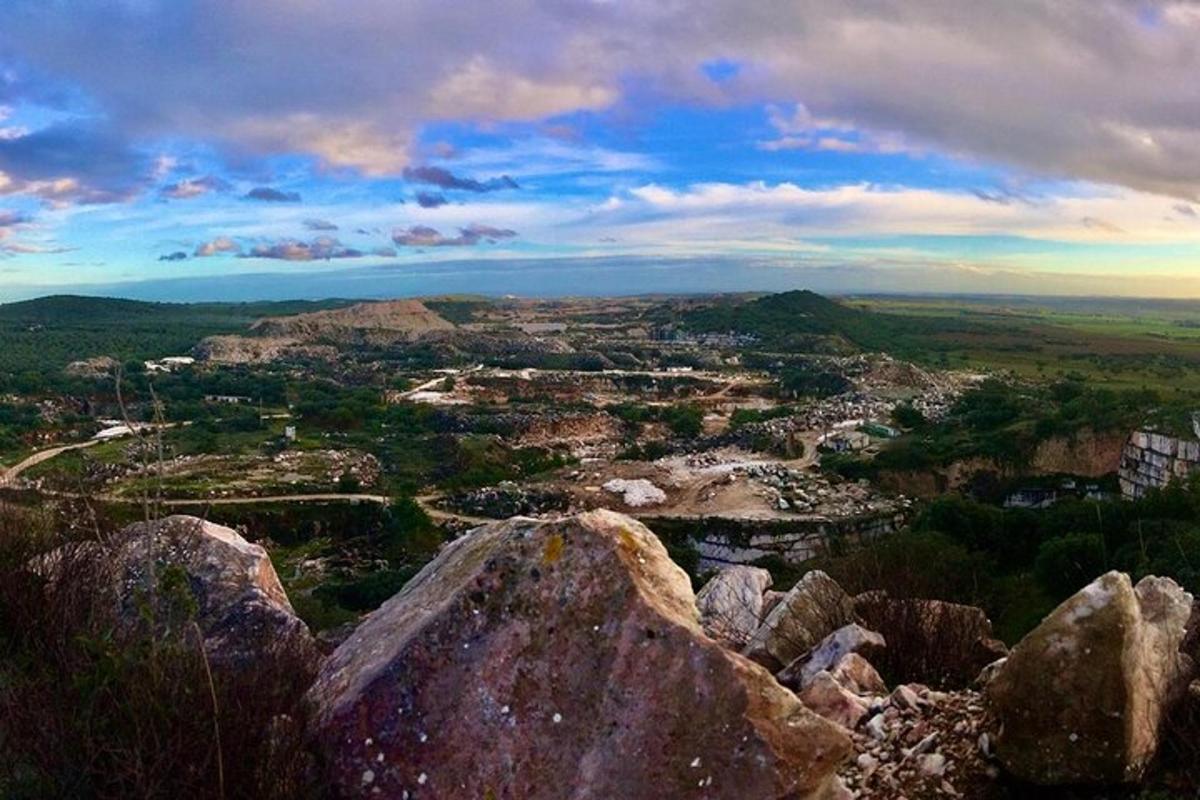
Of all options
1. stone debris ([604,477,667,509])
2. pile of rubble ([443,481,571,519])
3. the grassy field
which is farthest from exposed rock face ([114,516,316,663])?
the grassy field

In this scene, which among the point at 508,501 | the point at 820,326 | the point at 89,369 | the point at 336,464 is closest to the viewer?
the point at 508,501

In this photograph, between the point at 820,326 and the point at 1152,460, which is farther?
the point at 820,326

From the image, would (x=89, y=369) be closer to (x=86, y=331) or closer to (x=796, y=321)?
(x=86, y=331)

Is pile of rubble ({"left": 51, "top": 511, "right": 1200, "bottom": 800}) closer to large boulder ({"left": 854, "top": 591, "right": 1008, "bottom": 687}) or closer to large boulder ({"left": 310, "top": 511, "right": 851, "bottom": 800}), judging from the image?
large boulder ({"left": 310, "top": 511, "right": 851, "bottom": 800})

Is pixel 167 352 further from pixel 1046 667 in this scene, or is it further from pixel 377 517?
pixel 1046 667

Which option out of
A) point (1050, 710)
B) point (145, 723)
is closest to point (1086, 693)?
point (1050, 710)
